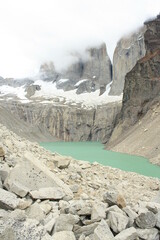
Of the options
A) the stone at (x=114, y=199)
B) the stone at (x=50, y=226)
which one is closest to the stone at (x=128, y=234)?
the stone at (x=114, y=199)

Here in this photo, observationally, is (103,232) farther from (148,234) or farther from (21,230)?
(21,230)

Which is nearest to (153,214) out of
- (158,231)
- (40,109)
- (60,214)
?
(158,231)

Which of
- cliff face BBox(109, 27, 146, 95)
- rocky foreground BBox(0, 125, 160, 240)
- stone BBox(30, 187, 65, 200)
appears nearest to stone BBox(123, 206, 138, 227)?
rocky foreground BBox(0, 125, 160, 240)

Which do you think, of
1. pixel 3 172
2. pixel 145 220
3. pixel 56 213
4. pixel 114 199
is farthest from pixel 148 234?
pixel 3 172

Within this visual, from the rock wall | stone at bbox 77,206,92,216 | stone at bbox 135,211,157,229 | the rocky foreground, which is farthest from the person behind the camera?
the rock wall

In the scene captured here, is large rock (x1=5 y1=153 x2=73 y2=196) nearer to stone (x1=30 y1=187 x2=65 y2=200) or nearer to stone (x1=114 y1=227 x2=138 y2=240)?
stone (x1=30 y1=187 x2=65 y2=200)

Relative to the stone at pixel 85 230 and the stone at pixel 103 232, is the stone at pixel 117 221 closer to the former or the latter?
the stone at pixel 103 232
